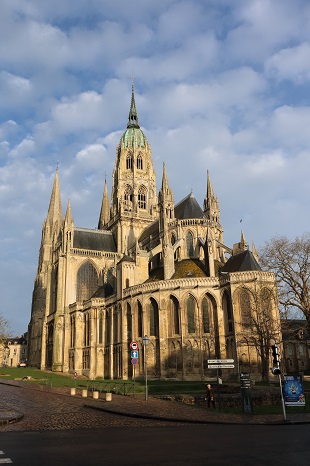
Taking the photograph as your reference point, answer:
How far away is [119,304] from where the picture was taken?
55.2m

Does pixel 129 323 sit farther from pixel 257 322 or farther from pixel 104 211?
pixel 104 211

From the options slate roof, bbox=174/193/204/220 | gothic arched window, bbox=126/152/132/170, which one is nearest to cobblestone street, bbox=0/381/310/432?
slate roof, bbox=174/193/204/220

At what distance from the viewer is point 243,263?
48.6 m

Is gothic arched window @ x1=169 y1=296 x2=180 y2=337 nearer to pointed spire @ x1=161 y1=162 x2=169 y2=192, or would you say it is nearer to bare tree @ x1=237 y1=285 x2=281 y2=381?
bare tree @ x1=237 y1=285 x2=281 y2=381

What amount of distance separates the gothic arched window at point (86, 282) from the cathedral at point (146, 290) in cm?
17

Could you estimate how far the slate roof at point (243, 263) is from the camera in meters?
48.1

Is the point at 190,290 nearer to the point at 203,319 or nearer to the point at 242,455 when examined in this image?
the point at 203,319

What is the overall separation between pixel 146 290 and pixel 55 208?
4792 centimetres

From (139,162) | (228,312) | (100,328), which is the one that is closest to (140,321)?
(100,328)

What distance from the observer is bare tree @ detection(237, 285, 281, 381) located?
41.4 meters

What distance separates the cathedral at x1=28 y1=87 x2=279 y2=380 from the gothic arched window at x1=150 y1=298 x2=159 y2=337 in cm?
12

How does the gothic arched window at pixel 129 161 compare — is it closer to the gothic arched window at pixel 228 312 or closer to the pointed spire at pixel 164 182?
the pointed spire at pixel 164 182

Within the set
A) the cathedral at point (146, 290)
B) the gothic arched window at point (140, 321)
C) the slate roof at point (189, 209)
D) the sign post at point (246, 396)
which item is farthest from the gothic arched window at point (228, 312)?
the sign post at point (246, 396)

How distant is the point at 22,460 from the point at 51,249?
253 ft
